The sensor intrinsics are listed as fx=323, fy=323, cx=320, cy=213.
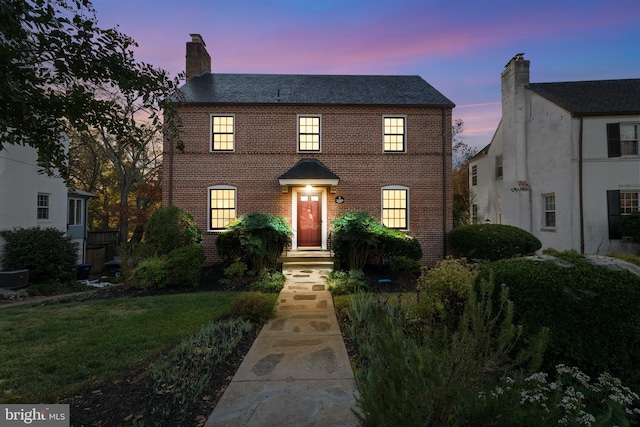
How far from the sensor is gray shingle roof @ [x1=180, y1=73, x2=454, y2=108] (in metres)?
13.3

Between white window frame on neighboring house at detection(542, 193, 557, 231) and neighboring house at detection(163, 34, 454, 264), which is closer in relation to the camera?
neighboring house at detection(163, 34, 454, 264)

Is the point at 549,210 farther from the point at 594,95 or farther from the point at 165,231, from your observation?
the point at 165,231

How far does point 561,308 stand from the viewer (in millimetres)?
3588

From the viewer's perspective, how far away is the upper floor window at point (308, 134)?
1336 centimetres

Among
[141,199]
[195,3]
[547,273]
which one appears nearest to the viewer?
[547,273]

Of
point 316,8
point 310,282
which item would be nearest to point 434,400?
point 310,282

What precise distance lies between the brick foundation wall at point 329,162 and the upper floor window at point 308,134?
8.7 inches

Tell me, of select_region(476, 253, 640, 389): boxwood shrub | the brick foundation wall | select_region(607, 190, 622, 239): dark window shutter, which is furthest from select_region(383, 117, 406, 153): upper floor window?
select_region(476, 253, 640, 389): boxwood shrub

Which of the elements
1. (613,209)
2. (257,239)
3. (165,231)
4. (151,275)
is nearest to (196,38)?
(165,231)

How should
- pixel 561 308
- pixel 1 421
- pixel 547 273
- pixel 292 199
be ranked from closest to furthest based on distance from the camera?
1. pixel 1 421
2. pixel 561 308
3. pixel 547 273
4. pixel 292 199

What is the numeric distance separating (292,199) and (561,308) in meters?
10.3

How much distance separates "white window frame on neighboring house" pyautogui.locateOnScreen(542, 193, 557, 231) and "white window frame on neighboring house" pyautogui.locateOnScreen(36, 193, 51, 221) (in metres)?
22.1

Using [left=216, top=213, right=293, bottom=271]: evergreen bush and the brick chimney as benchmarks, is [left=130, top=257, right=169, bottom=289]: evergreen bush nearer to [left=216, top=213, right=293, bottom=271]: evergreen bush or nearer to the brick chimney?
[left=216, top=213, right=293, bottom=271]: evergreen bush

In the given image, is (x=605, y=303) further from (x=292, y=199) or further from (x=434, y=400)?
(x=292, y=199)
